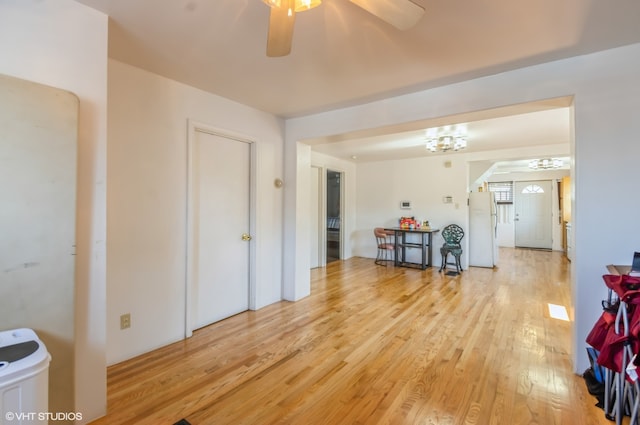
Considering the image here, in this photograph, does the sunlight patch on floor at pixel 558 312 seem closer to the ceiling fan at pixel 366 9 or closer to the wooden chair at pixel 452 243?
Answer: the wooden chair at pixel 452 243

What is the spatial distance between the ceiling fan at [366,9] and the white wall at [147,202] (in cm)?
159

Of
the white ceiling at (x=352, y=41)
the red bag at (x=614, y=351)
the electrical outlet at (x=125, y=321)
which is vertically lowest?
the electrical outlet at (x=125, y=321)

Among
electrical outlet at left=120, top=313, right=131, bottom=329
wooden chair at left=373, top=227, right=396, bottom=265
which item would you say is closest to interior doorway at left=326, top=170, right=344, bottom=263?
wooden chair at left=373, top=227, right=396, bottom=265

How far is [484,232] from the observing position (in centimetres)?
609

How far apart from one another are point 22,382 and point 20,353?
0.47 feet

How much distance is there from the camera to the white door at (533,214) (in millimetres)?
8602

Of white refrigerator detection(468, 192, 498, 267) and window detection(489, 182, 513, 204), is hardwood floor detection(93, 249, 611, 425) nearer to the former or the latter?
white refrigerator detection(468, 192, 498, 267)

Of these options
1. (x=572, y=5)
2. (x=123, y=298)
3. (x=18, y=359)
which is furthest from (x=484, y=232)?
(x=18, y=359)

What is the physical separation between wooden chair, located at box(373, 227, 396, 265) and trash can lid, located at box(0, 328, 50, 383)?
560 cm

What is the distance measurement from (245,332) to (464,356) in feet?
6.69

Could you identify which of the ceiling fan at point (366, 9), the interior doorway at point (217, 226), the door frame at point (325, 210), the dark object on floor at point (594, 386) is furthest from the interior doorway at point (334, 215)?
the ceiling fan at point (366, 9)

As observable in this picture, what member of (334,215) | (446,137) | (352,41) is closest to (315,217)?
(334,215)

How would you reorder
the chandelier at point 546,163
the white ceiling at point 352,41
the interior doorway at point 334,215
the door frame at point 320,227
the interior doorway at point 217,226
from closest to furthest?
the white ceiling at point 352,41, the interior doorway at point 217,226, the door frame at point 320,227, the chandelier at point 546,163, the interior doorway at point 334,215

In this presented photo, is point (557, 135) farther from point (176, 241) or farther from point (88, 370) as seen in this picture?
point (88, 370)
